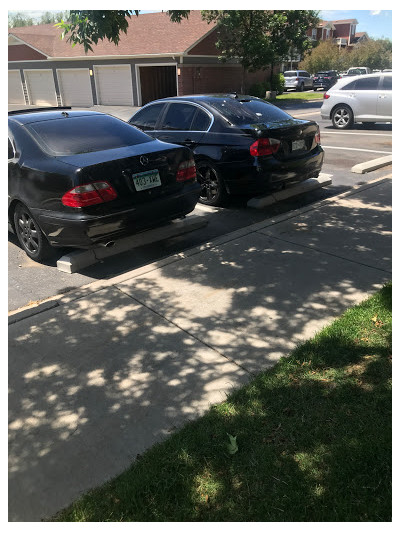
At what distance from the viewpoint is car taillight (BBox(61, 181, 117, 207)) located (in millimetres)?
4629

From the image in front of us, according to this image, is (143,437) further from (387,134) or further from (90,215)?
(387,134)

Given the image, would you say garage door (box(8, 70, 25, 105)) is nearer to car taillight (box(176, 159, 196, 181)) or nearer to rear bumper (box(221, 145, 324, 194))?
rear bumper (box(221, 145, 324, 194))

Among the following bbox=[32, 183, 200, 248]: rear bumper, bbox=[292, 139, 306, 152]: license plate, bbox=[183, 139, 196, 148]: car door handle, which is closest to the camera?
bbox=[32, 183, 200, 248]: rear bumper

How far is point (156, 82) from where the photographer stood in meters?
30.6

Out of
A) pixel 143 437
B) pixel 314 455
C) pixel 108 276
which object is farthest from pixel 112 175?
pixel 314 455

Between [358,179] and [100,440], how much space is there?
7613 mm

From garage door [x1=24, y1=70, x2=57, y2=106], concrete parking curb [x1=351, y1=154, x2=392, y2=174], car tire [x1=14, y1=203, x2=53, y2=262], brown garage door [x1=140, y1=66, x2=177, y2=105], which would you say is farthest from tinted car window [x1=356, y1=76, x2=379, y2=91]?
garage door [x1=24, y1=70, x2=57, y2=106]

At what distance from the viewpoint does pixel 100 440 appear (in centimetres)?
279

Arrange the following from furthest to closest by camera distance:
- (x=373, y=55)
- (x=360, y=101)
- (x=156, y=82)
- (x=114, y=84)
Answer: (x=373, y=55) < (x=156, y=82) < (x=114, y=84) < (x=360, y=101)

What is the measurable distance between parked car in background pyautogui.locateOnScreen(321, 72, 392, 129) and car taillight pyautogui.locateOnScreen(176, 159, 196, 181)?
1062 cm

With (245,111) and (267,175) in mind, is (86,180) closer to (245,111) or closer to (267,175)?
(267,175)

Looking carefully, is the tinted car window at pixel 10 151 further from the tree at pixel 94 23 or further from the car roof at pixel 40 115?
the tree at pixel 94 23

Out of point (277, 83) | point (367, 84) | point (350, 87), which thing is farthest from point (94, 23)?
point (277, 83)

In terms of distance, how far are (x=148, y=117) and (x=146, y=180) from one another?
133 inches
